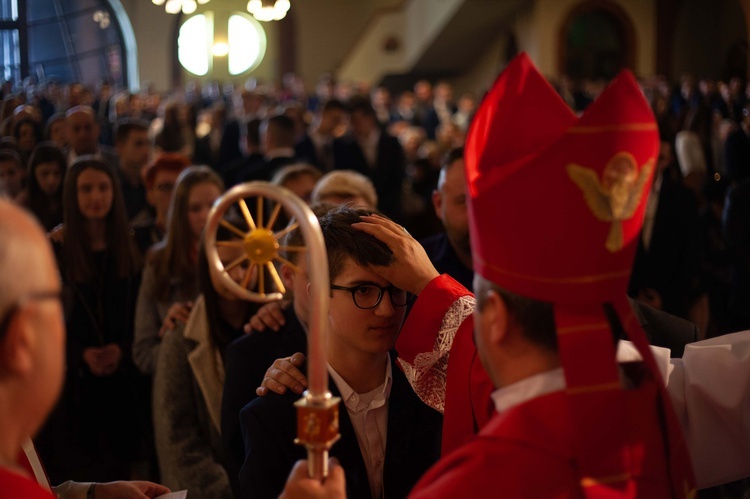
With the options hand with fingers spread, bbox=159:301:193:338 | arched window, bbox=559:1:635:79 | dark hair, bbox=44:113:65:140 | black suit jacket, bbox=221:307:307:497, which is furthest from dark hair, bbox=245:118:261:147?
arched window, bbox=559:1:635:79

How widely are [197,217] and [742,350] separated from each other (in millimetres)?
2264

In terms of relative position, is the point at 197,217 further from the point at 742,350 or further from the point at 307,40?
the point at 307,40

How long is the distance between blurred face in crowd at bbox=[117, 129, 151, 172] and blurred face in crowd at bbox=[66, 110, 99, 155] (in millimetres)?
984

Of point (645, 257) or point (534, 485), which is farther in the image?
point (645, 257)

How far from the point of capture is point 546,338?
1388 mm

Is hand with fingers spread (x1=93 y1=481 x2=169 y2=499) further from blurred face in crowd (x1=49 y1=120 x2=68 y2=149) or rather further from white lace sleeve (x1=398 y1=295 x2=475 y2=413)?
blurred face in crowd (x1=49 y1=120 x2=68 y2=149)

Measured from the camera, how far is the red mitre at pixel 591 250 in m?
1.32

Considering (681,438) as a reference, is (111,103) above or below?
above

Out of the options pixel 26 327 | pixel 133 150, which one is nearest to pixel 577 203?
pixel 26 327

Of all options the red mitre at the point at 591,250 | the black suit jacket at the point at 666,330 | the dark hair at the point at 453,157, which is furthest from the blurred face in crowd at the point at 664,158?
the red mitre at the point at 591,250

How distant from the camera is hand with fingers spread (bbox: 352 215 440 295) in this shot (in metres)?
1.91

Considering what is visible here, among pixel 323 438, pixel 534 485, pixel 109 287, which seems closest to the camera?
pixel 323 438

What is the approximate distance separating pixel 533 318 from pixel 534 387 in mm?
113

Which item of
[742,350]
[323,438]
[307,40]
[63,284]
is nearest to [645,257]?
[742,350]
